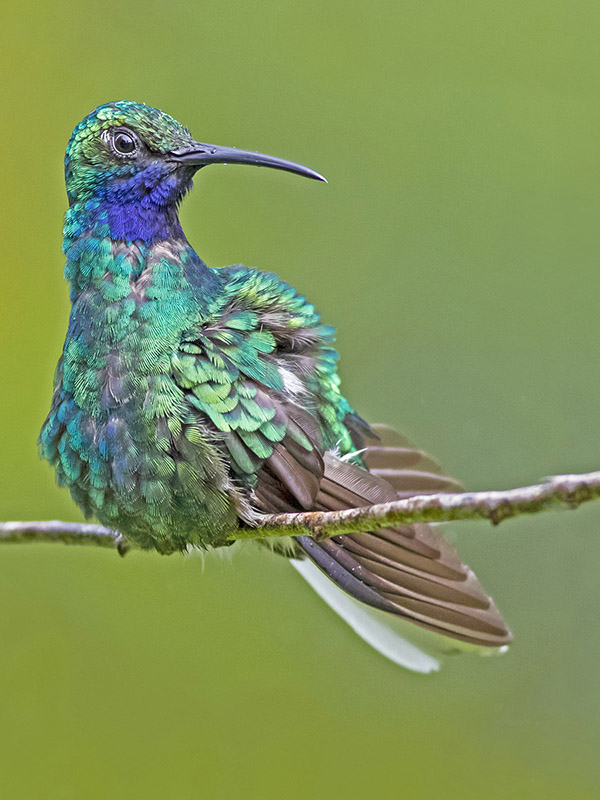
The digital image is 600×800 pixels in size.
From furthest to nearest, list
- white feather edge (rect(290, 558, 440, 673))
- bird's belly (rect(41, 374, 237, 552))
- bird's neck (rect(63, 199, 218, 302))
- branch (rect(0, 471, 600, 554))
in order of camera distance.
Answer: white feather edge (rect(290, 558, 440, 673)) < bird's neck (rect(63, 199, 218, 302)) < bird's belly (rect(41, 374, 237, 552)) < branch (rect(0, 471, 600, 554))

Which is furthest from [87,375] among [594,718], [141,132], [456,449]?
[594,718]

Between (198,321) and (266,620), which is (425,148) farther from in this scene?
(198,321)

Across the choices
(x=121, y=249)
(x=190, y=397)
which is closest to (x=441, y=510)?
(x=190, y=397)

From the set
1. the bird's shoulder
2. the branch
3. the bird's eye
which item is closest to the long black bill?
the bird's eye

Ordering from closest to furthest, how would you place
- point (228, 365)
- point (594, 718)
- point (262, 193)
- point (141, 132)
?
1. point (228, 365)
2. point (141, 132)
3. point (594, 718)
4. point (262, 193)

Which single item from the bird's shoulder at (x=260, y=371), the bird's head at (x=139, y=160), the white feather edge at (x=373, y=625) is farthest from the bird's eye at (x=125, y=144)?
the white feather edge at (x=373, y=625)

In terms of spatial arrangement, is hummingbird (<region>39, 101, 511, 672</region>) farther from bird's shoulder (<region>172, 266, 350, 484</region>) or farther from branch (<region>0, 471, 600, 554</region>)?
branch (<region>0, 471, 600, 554</region>)

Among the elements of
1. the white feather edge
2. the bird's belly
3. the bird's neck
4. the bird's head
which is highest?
the bird's head

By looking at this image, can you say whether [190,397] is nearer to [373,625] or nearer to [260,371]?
[260,371]
